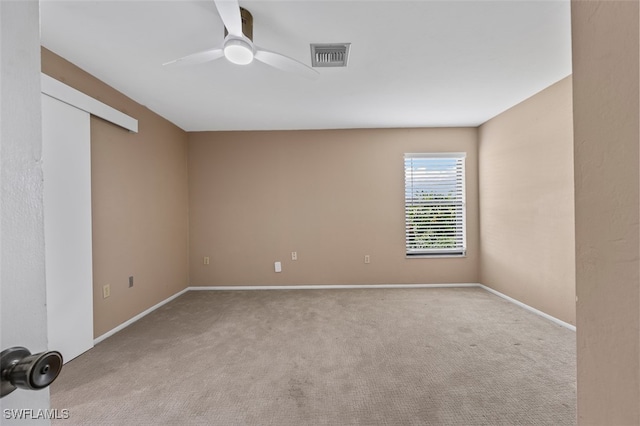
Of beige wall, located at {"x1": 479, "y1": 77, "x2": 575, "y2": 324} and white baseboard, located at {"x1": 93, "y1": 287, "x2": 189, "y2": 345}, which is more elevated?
beige wall, located at {"x1": 479, "y1": 77, "x2": 575, "y2": 324}

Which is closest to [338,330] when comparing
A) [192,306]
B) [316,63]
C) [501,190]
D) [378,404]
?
[378,404]

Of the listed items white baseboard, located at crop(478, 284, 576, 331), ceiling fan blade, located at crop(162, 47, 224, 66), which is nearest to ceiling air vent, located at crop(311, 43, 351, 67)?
ceiling fan blade, located at crop(162, 47, 224, 66)

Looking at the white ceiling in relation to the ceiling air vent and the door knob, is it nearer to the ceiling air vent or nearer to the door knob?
the ceiling air vent

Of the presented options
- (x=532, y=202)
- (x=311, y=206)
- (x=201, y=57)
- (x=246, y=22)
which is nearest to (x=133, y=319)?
(x=311, y=206)

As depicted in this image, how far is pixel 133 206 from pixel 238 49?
239cm

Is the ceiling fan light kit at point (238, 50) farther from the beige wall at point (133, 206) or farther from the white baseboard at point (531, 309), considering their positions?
the white baseboard at point (531, 309)

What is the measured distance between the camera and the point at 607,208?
0.58 meters

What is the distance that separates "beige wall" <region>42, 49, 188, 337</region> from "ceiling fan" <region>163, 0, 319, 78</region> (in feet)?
4.73

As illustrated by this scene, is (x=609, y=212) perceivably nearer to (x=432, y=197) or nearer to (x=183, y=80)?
(x=183, y=80)

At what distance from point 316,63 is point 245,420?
2.66m

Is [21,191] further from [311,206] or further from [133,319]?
[311,206]

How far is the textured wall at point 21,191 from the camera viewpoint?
1.42 ft

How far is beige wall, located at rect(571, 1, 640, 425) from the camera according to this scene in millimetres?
521

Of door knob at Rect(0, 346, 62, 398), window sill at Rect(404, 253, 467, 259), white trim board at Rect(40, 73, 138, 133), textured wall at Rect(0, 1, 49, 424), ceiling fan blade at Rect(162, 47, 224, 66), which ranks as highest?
ceiling fan blade at Rect(162, 47, 224, 66)
